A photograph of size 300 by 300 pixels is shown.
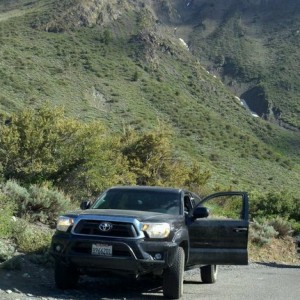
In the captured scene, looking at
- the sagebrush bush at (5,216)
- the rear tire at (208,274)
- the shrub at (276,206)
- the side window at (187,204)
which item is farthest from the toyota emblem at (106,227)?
the shrub at (276,206)

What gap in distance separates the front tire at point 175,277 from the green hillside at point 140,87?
96.2 feet

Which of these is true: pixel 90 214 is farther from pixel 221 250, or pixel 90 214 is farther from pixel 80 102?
pixel 80 102

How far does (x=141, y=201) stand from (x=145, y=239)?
160 centimetres

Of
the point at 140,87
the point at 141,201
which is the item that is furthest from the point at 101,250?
the point at 140,87

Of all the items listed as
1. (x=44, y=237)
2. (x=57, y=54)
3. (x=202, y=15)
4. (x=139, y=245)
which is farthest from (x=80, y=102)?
(x=202, y=15)

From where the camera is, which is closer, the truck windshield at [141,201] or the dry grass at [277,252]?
the truck windshield at [141,201]

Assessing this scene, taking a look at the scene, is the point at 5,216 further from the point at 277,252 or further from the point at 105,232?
the point at 277,252

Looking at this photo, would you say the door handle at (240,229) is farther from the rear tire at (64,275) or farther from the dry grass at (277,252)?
the dry grass at (277,252)

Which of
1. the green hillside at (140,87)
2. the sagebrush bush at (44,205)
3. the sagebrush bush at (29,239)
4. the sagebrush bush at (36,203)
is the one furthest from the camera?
the green hillside at (140,87)

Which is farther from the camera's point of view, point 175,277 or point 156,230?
point 175,277

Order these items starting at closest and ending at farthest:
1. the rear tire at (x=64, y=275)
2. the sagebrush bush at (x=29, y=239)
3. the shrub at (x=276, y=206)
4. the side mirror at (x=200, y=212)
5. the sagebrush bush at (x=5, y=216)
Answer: the rear tire at (x=64, y=275) → the side mirror at (x=200, y=212) → the sagebrush bush at (x=29, y=239) → the sagebrush bush at (x=5, y=216) → the shrub at (x=276, y=206)

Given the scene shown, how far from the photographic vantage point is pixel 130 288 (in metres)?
10.3

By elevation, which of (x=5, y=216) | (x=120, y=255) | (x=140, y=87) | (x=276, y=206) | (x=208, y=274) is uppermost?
(x=140, y=87)

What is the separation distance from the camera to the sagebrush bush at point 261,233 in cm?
2048
